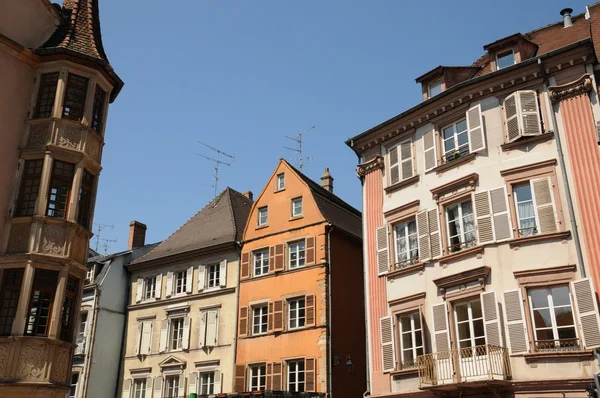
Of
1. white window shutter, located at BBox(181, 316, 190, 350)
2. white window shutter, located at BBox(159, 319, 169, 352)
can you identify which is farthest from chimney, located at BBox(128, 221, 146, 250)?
white window shutter, located at BBox(181, 316, 190, 350)

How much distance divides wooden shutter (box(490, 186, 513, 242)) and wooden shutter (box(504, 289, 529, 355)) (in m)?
1.80

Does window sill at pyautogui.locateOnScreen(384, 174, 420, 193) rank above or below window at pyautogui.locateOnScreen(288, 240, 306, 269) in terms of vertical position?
above

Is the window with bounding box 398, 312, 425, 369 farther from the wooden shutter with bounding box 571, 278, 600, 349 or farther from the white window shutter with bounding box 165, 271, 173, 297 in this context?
the white window shutter with bounding box 165, 271, 173, 297

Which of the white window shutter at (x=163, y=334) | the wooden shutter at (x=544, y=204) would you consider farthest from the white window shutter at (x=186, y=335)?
the wooden shutter at (x=544, y=204)

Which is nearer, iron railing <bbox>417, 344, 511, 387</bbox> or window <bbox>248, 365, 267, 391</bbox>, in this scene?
iron railing <bbox>417, 344, 511, 387</bbox>

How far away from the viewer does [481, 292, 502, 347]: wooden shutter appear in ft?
59.2

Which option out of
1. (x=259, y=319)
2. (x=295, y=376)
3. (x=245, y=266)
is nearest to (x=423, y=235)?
(x=295, y=376)

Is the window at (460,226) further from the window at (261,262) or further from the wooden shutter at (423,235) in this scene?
the window at (261,262)

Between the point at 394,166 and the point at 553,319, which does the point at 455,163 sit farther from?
the point at 553,319

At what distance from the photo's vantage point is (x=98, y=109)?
19875 mm

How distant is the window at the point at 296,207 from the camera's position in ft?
100

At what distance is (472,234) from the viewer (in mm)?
20031

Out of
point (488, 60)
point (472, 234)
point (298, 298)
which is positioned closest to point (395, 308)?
point (472, 234)

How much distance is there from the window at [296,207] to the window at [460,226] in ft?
34.7
